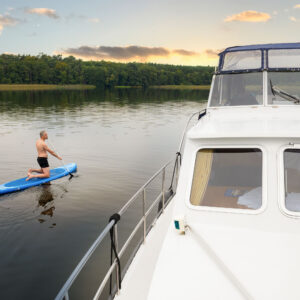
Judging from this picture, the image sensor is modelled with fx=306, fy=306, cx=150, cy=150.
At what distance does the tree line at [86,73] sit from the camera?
157875 millimetres

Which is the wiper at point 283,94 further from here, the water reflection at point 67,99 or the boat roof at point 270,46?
the water reflection at point 67,99

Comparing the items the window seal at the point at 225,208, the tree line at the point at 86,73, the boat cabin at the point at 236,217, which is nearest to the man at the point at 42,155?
the boat cabin at the point at 236,217

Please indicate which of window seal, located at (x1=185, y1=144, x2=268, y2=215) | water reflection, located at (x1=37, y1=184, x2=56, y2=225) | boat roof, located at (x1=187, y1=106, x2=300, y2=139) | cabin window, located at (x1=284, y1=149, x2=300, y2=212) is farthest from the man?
cabin window, located at (x1=284, y1=149, x2=300, y2=212)

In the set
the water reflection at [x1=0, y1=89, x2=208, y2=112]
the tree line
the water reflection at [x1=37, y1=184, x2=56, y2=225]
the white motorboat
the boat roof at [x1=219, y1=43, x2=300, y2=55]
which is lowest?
the water reflection at [x1=37, y1=184, x2=56, y2=225]

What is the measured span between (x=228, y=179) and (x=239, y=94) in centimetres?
344

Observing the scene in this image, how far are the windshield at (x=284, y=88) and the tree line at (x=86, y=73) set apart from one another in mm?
159272

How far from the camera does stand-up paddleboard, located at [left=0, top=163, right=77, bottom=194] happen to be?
1252 centimetres

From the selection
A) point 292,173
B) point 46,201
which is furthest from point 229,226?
point 46,201

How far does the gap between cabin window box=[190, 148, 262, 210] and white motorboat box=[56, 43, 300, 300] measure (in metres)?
0.01

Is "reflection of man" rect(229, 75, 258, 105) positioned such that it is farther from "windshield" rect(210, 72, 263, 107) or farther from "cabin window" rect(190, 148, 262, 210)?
"cabin window" rect(190, 148, 262, 210)

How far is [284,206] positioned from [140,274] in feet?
6.96

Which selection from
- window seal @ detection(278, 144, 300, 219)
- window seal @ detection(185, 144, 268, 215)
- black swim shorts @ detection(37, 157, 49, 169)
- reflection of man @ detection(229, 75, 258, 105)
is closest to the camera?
window seal @ detection(278, 144, 300, 219)

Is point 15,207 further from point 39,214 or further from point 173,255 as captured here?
point 173,255

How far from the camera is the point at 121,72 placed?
182750 millimetres
